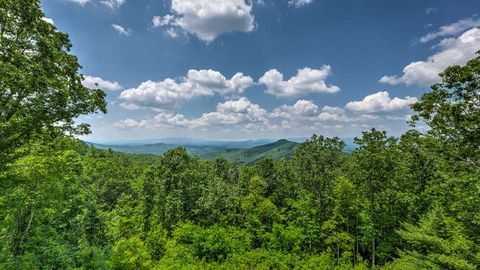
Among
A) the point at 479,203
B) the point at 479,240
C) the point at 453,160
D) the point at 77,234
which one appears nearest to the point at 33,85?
the point at 77,234

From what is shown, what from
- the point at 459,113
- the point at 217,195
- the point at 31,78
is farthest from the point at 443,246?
the point at 217,195

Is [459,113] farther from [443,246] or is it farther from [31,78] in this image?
[31,78]

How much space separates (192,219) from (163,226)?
3.90 meters

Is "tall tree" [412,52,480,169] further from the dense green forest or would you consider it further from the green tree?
the green tree

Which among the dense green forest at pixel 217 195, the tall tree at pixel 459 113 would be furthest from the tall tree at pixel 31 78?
the tall tree at pixel 459 113

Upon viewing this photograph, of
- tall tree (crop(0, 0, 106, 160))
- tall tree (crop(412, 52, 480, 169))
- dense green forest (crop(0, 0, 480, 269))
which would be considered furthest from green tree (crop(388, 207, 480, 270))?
tall tree (crop(0, 0, 106, 160))

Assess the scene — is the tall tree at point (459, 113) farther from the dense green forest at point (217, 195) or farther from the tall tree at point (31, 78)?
the tall tree at point (31, 78)

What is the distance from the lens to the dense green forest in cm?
1209

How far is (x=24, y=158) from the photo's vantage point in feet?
49.5

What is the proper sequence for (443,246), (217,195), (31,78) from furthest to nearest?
1. (217,195)
2. (443,246)
3. (31,78)

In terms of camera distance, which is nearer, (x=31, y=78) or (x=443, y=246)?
(x=31, y=78)

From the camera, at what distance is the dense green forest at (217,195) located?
39.7ft

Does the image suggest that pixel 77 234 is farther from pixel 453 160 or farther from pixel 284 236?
pixel 453 160

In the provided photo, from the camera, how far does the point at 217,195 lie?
36.6m
